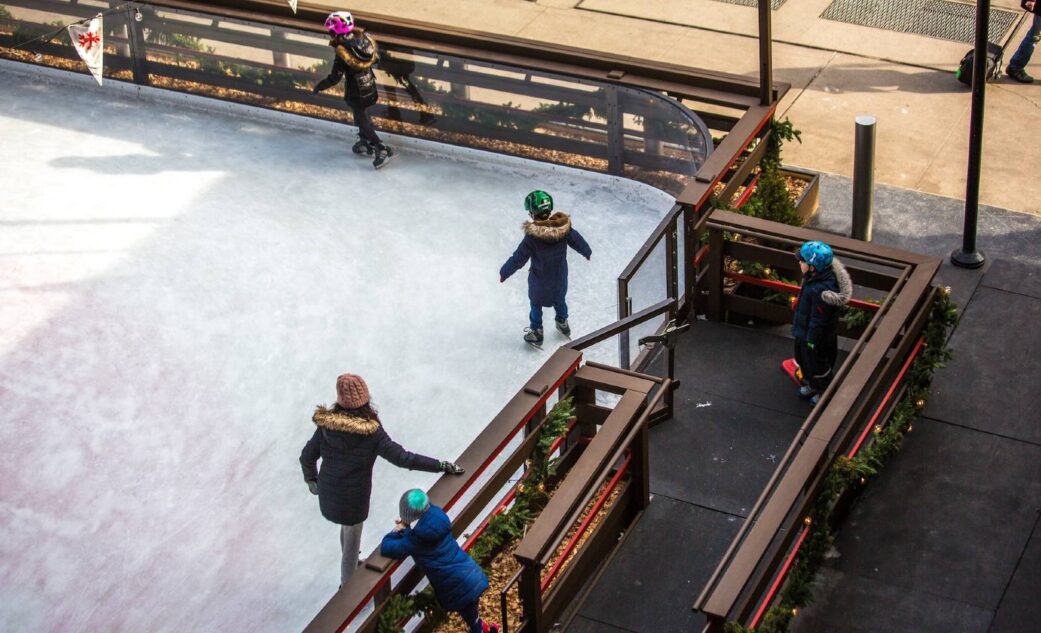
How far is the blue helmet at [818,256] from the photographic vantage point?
8.68 m

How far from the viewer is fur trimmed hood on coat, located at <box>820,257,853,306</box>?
860 centimetres

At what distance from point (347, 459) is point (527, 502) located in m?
1.08

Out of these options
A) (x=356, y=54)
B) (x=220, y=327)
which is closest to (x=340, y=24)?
(x=356, y=54)

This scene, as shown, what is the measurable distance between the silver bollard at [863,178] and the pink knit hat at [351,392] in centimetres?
529

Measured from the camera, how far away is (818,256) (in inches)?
341

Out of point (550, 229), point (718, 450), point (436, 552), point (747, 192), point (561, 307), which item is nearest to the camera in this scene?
point (436, 552)

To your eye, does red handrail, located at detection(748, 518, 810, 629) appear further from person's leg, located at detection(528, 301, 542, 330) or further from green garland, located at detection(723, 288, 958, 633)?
person's leg, located at detection(528, 301, 542, 330)

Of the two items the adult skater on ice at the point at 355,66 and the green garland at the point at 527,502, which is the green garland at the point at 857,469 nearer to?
the green garland at the point at 527,502

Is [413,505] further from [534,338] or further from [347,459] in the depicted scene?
[534,338]

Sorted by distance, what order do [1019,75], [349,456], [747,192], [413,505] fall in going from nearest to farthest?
[413,505] < [349,456] < [747,192] < [1019,75]

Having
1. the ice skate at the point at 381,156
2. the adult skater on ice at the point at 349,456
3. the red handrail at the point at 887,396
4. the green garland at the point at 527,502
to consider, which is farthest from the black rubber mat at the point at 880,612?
the ice skate at the point at 381,156

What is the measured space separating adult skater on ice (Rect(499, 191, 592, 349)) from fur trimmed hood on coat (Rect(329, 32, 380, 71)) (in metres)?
2.84

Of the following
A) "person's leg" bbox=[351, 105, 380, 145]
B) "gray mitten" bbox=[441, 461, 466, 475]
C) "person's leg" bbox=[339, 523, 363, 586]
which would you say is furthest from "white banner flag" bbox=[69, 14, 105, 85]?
"gray mitten" bbox=[441, 461, 466, 475]

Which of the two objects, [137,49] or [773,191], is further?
[137,49]
